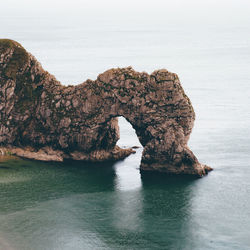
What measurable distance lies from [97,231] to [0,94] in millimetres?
52369

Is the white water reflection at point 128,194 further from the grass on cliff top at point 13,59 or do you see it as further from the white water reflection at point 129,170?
the grass on cliff top at point 13,59

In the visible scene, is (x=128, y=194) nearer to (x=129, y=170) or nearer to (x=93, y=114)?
(x=129, y=170)

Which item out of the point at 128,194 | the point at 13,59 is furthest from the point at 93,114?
the point at 13,59

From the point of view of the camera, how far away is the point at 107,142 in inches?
5413

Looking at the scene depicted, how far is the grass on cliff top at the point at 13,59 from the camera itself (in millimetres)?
141250

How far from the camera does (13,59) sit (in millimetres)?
142000

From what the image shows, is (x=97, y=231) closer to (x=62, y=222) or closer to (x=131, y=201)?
(x=62, y=222)

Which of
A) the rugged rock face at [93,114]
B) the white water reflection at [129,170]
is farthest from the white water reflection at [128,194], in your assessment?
the rugged rock face at [93,114]

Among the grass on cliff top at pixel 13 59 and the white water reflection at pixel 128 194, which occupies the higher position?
the grass on cliff top at pixel 13 59

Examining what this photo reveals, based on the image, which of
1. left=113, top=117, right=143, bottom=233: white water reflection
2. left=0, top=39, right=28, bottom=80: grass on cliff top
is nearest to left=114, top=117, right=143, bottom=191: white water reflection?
left=113, top=117, right=143, bottom=233: white water reflection

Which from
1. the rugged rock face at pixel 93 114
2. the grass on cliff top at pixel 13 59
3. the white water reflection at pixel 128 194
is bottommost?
the white water reflection at pixel 128 194

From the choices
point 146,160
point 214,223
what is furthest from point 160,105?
point 214,223

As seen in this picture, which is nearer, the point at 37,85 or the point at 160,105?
the point at 160,105

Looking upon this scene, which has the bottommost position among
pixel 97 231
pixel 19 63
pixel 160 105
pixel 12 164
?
pixel 97 231
